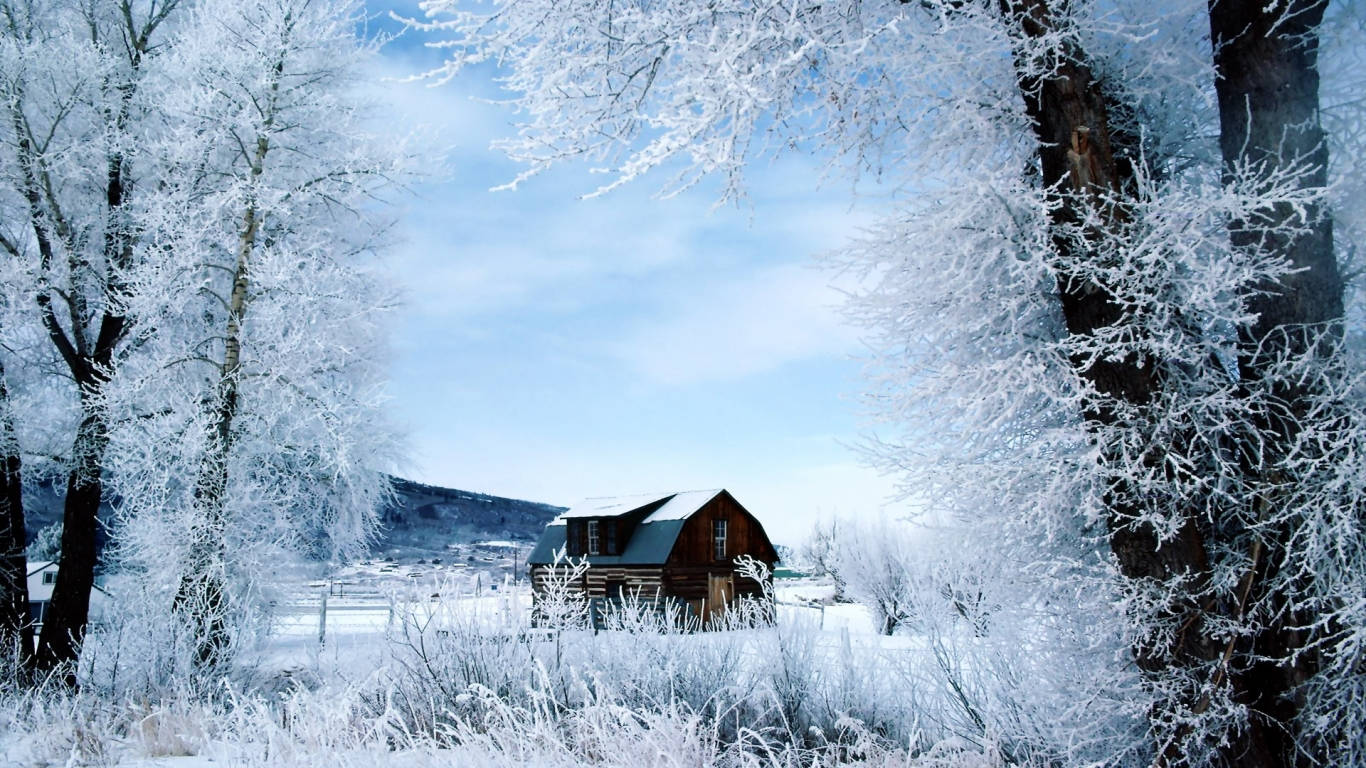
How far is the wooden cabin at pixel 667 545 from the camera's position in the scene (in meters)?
24.5

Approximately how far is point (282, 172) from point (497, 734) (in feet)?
31.1

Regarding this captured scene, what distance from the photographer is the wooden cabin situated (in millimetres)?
24547

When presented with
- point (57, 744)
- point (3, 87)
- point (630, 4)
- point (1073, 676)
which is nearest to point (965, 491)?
point (1073, 676)

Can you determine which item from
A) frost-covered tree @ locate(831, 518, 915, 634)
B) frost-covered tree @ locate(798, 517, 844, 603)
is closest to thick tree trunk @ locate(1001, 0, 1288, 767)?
frost-covered tree @ locate(831, 518, 915, 634)

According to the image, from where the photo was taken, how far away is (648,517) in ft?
86.3

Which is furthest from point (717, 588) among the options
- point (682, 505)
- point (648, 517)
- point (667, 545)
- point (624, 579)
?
point (648, 517)

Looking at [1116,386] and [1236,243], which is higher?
Answer: [1236,243]

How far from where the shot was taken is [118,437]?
33.3 ft

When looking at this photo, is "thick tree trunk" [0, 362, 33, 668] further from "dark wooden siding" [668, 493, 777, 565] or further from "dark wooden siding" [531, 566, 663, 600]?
"dark wooden siding" [668, 493, 777, 565]

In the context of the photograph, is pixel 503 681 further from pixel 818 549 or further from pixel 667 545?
pixel 818 549

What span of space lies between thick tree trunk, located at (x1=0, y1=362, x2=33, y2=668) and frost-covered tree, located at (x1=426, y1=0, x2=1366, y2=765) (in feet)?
34.1

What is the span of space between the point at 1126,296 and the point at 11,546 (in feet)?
44.0

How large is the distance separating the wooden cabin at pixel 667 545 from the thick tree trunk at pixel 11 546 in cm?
1389

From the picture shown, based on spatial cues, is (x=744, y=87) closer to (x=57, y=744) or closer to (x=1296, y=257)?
(x=1296, y=257)
